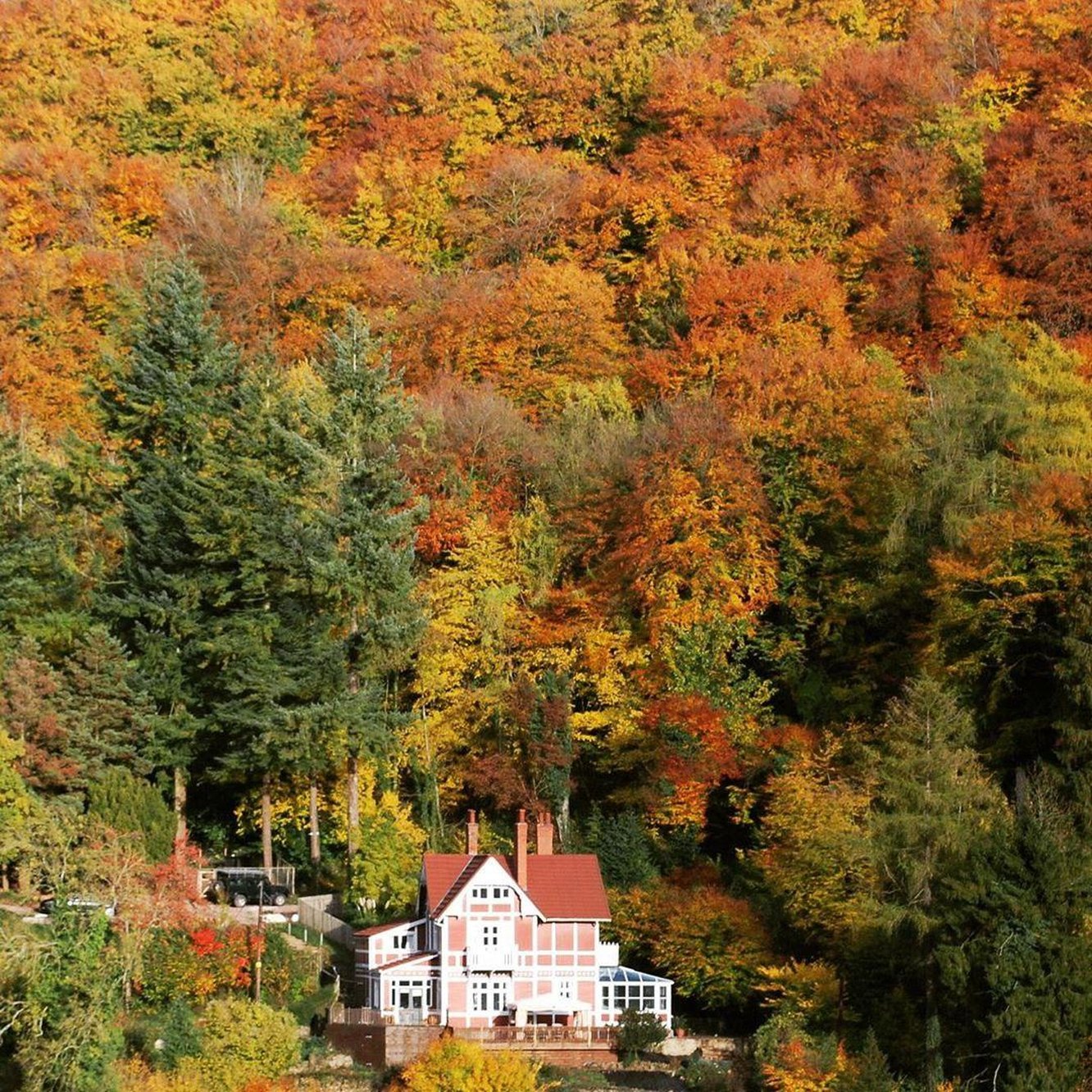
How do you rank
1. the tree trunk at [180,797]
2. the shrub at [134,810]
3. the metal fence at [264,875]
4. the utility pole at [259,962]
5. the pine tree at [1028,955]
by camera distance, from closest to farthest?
the pine tree at [1028,955] < the utility pole at [259,962] < the shrub at [134,810] < the metal fence at [264,875] < the tree trunk at [180,797]

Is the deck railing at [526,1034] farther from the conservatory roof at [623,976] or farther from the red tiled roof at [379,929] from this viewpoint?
the red tiled roof at [379,929]

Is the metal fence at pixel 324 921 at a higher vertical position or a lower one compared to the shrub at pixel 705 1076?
higher

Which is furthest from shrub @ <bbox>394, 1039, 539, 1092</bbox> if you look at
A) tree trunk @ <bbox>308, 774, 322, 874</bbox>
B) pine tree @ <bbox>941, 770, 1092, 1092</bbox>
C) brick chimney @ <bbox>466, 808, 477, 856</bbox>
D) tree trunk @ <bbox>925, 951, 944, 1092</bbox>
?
tree trunk @ <bbox>308, 774, 322, 874</bbox>

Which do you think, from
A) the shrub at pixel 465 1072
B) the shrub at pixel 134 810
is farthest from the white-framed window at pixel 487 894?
the shrub at pixel 134 810

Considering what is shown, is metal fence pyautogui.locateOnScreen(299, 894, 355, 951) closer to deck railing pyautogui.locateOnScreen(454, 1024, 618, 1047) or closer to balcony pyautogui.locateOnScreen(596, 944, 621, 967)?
deck railing pyautogui.locateOnScreen(454, 1024, 618, 1047)

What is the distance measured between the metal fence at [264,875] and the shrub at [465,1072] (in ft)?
31.8

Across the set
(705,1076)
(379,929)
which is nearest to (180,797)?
(379,929)

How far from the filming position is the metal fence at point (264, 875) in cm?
5875

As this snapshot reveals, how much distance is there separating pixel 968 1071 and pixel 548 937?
1084 cm

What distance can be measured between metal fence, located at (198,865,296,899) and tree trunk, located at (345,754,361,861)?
1588 millimetres

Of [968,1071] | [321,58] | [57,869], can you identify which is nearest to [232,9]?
[321,58]

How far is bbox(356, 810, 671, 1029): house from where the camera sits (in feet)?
178

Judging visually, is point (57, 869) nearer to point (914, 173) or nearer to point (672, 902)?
point (672, 902)

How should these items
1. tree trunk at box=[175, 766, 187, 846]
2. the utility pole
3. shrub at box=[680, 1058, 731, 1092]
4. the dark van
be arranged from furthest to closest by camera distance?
tree trunk at box=[175, 766, 187, 846] < the dark van < the utility pole < shrub at box=[680, 1058, 731, 1092]
